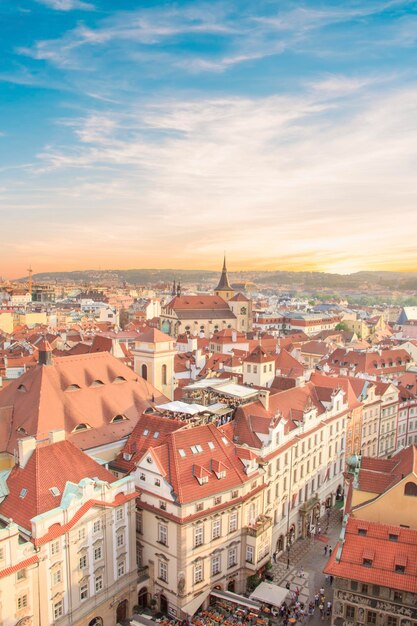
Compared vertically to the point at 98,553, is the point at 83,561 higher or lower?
higher

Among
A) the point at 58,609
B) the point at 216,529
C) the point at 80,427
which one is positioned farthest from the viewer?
the point at 80,427

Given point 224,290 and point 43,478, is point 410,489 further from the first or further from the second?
point 224,290

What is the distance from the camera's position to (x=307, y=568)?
42.7 metres

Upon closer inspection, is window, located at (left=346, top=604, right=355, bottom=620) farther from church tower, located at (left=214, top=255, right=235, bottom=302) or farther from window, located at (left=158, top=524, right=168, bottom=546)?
church tower, located at (left=214, top=255, right=235, bottom=302)

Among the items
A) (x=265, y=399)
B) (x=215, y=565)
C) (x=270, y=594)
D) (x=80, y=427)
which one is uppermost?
(x=265, y=399)

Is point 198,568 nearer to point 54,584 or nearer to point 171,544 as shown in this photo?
point 171,544

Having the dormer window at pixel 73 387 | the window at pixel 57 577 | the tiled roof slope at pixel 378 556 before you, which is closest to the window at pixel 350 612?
the tiled roof slope at pixel 378 556

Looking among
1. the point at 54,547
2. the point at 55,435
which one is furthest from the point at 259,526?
the point at 55,435

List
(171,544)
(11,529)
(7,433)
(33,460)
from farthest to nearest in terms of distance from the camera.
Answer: (7,433) < (171,544) < (33,460) < (11,529)

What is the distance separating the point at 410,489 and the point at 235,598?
1456 centimetres

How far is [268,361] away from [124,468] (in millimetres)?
28751

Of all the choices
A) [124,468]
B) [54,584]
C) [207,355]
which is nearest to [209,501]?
[124,468]

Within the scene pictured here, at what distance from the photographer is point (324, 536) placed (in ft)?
159

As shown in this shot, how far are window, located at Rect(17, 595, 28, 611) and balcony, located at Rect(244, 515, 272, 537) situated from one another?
54.7 feet
